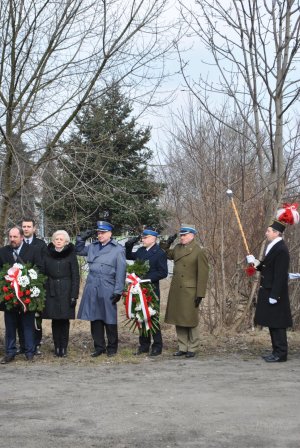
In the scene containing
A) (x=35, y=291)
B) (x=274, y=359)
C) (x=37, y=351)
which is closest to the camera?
(x=274, y=359)

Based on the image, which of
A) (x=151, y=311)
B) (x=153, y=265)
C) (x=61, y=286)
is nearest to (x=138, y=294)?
(x=151, y=311)

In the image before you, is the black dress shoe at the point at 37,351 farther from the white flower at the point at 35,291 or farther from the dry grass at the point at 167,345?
the white flower at the point at 35,291

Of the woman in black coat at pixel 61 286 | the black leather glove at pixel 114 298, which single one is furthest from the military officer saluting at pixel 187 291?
the woman in black coat at pixel 61 286

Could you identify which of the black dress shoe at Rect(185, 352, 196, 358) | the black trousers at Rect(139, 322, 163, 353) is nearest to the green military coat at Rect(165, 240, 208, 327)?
the black trousers at Rect(139, 322, 163, 353)

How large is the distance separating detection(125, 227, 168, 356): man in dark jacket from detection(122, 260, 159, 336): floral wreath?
0.09 meters

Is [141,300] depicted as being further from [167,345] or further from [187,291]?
[167,345]

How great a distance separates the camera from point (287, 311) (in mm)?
8750

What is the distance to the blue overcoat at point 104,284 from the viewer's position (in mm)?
9148

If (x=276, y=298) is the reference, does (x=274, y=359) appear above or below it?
below

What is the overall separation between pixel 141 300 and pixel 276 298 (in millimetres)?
1822

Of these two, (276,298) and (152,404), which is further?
(276,298)

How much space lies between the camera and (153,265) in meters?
9.34

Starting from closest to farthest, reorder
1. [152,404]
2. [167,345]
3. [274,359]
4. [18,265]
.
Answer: [152,404], [274,359], [18,265], [167,345]

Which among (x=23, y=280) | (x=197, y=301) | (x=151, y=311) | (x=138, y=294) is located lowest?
(x=151, y=311)
